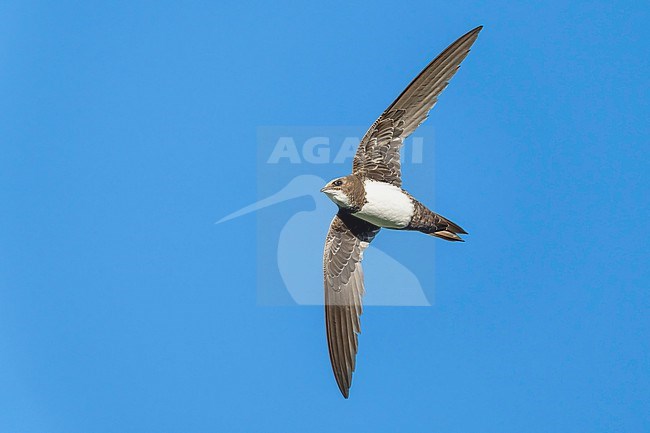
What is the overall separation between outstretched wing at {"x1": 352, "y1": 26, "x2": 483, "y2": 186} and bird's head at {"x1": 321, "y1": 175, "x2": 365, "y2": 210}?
0.56 ft

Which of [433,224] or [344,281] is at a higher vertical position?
[433,224]

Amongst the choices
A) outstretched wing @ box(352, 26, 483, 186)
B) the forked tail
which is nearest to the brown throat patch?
outstretched wing @ box(352, 26, 483, 186)

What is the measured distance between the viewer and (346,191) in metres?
7.21

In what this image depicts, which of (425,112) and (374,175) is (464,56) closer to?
(425,112)

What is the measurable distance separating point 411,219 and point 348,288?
831mm

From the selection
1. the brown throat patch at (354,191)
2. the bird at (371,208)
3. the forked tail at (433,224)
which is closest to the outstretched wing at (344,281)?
the bird at (371,208)

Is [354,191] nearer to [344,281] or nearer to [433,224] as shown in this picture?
[433,224]

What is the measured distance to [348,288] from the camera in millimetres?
7805

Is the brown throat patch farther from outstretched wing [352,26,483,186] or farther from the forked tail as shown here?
the forked tail

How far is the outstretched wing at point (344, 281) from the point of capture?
301 inches

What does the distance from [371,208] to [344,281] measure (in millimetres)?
768

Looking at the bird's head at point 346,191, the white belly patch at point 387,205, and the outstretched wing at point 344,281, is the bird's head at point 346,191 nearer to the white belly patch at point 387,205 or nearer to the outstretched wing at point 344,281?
the white belly patch at point 387,205

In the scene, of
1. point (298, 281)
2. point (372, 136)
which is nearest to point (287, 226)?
point (298, 281)

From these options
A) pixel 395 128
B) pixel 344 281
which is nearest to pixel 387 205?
pixel 395 128
